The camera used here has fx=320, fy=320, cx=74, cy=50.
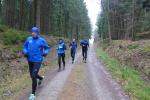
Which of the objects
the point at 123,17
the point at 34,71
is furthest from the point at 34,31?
the point at 123,17

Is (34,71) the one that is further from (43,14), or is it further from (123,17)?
(123,17)

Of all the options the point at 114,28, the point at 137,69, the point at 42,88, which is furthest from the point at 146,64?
the point at 114,28

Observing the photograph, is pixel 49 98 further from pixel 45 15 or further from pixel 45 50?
pixel 45 15

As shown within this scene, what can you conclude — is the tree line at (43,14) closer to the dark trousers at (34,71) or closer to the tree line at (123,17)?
the tree line at (123,17)

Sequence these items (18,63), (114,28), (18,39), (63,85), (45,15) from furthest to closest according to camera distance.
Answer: (114,28) < (45,15) < (18,39) < (18,63) < (63,85)

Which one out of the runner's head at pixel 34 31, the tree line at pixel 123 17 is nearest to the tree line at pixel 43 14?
the tree line at pixel 123 17

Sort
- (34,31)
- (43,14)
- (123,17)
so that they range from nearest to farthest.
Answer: (34,31), (43,14), (123,17)

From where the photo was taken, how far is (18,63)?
18531 mm

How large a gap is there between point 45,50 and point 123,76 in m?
6.30

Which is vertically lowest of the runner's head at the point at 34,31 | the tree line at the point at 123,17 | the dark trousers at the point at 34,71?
the dark trousers at the point at 34,71

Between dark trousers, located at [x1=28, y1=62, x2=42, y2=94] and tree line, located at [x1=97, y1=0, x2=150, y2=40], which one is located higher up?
tree line, located at [x1=97, y1=0, x2=150, y2=40]

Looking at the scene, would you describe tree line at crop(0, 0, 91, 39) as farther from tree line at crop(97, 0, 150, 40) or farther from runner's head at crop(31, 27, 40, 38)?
runner's head at crop(31, 27, 40, 38)

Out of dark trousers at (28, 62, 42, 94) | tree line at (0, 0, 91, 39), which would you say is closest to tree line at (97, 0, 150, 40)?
tree line at (0, 0, 91, 39)

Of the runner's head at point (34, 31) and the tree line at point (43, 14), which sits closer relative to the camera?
the runner's head at point (34, 31)
